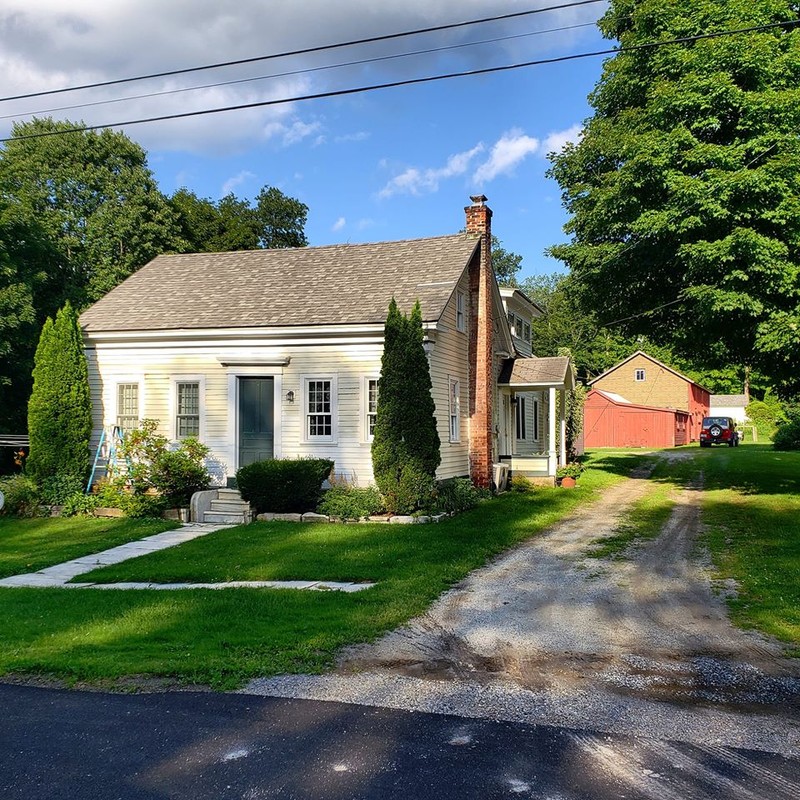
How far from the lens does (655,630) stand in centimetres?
721

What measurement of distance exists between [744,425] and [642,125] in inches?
2022

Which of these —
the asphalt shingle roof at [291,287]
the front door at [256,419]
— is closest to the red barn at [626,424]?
the asphalt shingle roof at [291,287]

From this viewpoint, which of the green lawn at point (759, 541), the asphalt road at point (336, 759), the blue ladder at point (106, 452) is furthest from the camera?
the blue ladder at point (106, 452)

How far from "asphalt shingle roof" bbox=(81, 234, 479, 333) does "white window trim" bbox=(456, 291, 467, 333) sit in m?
0.93

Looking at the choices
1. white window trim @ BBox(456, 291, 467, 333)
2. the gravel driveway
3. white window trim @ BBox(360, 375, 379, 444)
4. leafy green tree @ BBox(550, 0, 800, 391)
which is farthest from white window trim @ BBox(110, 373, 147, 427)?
leafy green tree @ BBox(550, 0, 800, 391)

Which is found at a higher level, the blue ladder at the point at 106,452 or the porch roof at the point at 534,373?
the porch roof at the point at 534,373

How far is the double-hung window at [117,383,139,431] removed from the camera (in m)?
18.0

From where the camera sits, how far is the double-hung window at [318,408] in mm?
16844

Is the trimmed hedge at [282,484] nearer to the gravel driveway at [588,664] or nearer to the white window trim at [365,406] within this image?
the white window trim at [365,406]

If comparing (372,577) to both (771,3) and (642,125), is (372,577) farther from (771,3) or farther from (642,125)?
(771,3)

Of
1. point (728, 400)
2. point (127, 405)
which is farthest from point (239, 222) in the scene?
point (728, 400)

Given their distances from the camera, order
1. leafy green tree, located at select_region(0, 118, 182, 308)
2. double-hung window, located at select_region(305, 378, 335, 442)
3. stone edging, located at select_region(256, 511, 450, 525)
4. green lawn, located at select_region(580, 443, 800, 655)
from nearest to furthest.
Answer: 1. green lawn, located at select_region(580, 443, 800, 655)
2. stone edging, located at select_region(256, 511, 450, 525)
3. double-hung window, located at select_region(305, 378, 335, 442)
4. leafy green tree, located at select_region(0, 118, 182, 308)

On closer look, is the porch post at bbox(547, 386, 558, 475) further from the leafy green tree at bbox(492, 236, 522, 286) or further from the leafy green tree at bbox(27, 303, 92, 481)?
the leafy green tree at bbox(492, 236, 522, 286)

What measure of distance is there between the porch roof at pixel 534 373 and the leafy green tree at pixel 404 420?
7232mm
